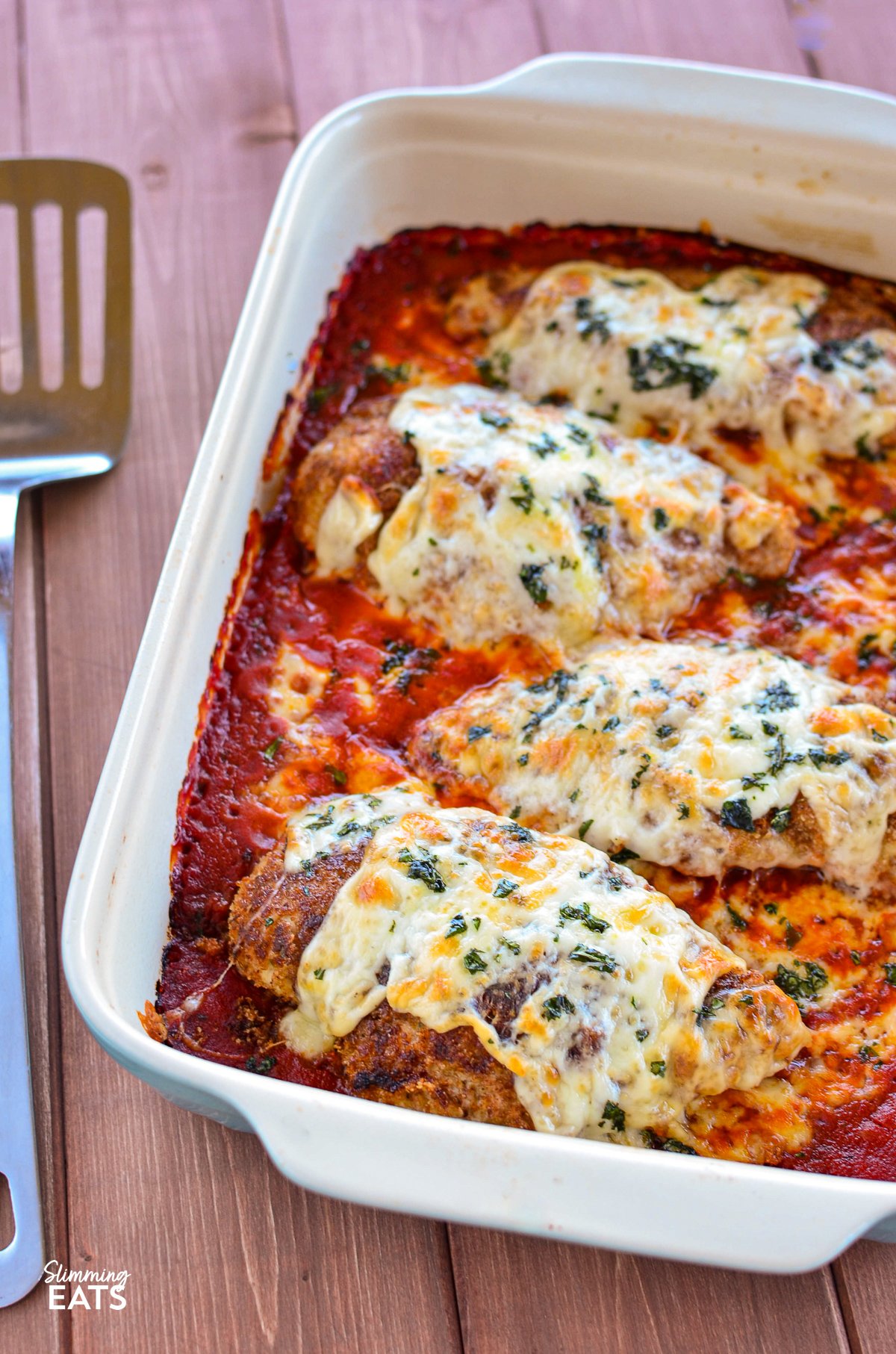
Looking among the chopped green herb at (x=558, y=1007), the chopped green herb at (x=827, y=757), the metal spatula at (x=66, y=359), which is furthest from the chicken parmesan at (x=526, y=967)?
the metal spatula at (x=66, y=359)

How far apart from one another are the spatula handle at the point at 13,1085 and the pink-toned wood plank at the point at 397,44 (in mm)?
2099

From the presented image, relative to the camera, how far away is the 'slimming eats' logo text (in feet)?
6.93

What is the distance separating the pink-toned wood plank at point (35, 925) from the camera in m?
2.11

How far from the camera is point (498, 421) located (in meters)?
2.74

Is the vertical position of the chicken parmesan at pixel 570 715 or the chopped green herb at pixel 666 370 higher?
the chopped green herb at pixel 666 370

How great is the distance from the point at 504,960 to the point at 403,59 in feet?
9.16

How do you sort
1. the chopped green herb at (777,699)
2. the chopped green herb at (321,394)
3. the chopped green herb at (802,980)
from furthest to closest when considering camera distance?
the chopped green herb at (321,394)
the chopped green herb at (777,699)
the chopped green herb at (802,980)

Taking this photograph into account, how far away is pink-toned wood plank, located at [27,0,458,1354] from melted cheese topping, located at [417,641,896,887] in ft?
2.57

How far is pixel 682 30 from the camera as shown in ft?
12.2

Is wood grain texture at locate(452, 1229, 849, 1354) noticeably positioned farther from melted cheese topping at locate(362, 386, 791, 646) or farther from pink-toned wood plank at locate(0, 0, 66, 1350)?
melted cheese topping at locate(362, 386, 791, 646)

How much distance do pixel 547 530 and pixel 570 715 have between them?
0.39 metres

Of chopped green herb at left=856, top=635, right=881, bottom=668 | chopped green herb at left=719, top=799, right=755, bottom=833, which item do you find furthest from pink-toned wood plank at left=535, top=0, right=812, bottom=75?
chopped green herb at left=719, top=799, right=755, bottom=833

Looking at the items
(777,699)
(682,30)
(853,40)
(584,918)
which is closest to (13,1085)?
(584,918)

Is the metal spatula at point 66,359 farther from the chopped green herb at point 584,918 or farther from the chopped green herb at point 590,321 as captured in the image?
the chopped green herb at point 584,918
